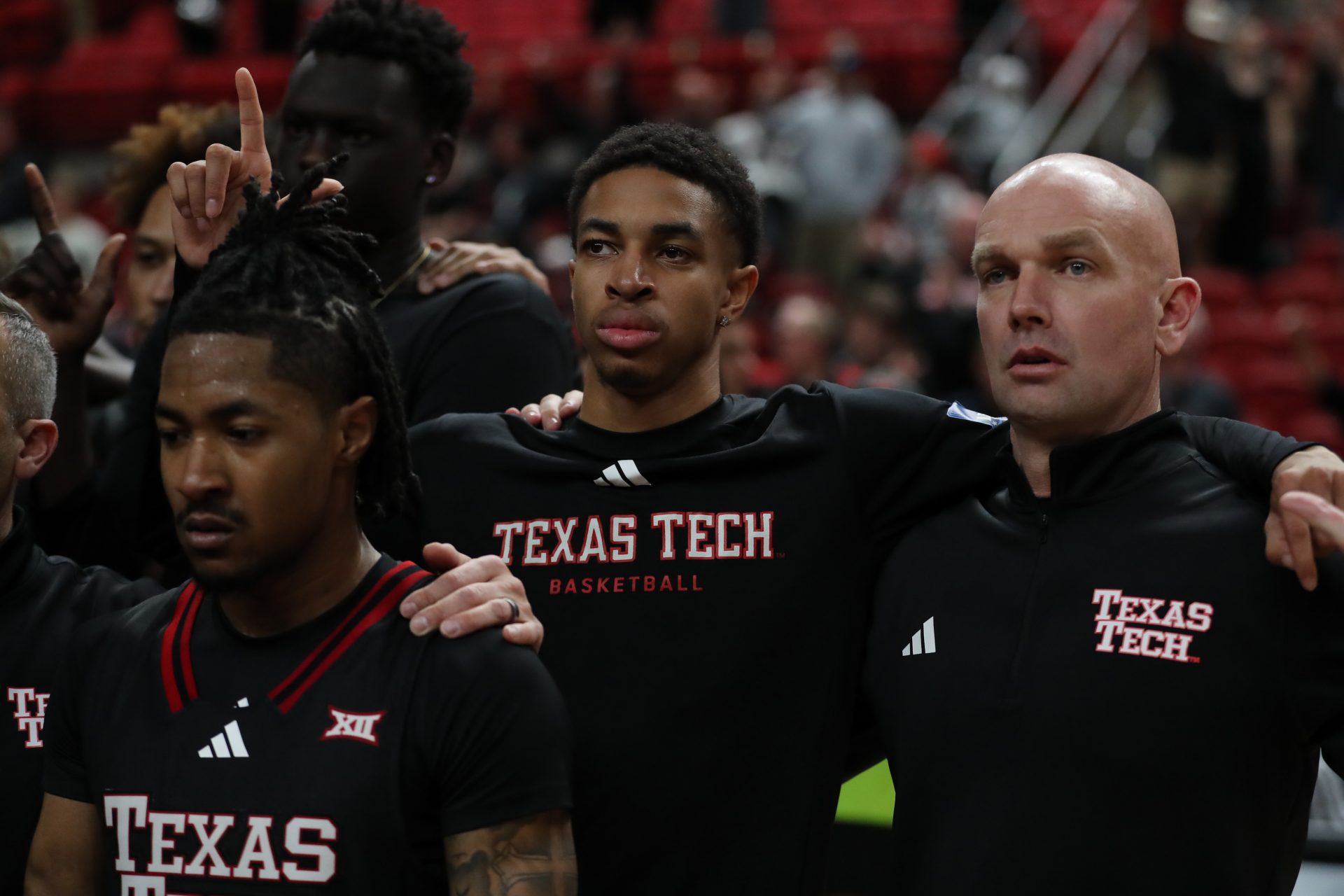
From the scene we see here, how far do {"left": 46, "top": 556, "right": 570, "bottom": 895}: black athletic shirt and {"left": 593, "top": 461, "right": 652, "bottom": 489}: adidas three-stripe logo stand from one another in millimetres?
531

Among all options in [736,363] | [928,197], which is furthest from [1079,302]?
[928,197]

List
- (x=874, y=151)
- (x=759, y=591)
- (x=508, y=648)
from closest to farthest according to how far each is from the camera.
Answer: (x=508, y=648) → (x=759, y=591) → (x=874, y=151)

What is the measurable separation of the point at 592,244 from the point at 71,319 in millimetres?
1327

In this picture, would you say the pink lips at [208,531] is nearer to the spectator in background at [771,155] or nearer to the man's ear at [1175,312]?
the man's ear at [1175,312]

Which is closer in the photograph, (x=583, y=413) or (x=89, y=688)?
(x=89, y=688)

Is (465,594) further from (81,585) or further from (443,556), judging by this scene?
(81,585)

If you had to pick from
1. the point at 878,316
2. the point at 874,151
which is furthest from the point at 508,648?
the point at 874,151

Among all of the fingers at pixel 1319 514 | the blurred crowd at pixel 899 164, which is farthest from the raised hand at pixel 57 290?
the blurred crowd at pixel 899 164

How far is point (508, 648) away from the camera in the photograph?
98.4 inches

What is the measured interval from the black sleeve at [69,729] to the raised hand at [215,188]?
70 centimetres

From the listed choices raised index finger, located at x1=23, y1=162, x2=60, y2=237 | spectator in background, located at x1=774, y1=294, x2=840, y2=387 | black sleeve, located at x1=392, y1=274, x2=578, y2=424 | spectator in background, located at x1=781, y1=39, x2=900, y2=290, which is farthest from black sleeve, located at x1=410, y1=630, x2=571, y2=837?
spectator in background, located at x1=781, y1=39, x2=900, y2=290

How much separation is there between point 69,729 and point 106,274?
4.86 ft

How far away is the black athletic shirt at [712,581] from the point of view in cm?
290

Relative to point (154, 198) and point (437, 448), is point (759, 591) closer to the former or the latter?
point (437, 448)
